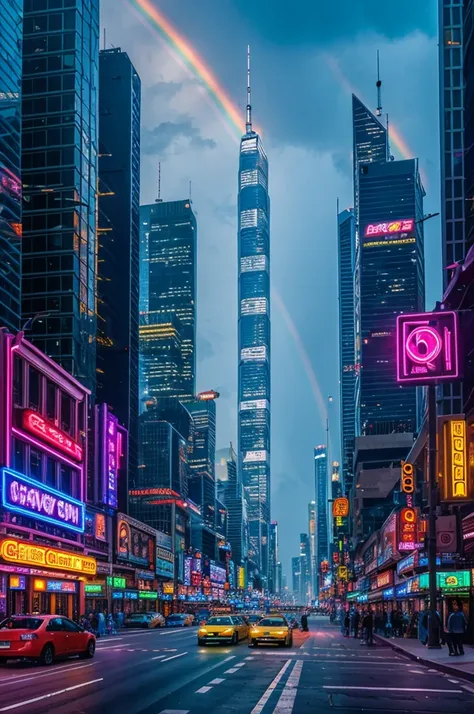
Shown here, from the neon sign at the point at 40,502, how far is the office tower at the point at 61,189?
34722 mm

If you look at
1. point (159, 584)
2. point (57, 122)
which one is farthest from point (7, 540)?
point (159, 584)

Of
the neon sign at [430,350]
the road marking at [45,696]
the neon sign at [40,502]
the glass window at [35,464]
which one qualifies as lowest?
the road marking at [45,696]

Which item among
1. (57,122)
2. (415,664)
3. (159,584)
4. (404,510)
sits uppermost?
(57,122)

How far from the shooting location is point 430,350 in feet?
141

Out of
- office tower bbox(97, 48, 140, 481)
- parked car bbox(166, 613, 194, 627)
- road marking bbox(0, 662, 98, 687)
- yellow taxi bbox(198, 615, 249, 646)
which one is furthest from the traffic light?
office tower bbox(97, 48, 140, 481)

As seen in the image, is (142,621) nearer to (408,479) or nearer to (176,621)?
(176,621)

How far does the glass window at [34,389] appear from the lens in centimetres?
6556

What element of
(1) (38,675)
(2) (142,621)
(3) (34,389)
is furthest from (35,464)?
(1) (38,675)

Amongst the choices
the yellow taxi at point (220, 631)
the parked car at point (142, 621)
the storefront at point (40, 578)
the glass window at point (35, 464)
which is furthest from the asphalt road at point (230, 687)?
the parked car at point (142, 621)

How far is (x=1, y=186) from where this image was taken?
8281 cm

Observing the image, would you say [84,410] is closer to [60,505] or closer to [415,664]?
[60,505]

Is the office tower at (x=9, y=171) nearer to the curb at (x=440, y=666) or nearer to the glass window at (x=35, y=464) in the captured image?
the glass window at (x=35, y=464)

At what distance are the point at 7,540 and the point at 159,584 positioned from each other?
9692 centimetres

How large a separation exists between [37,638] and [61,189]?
287 ft
